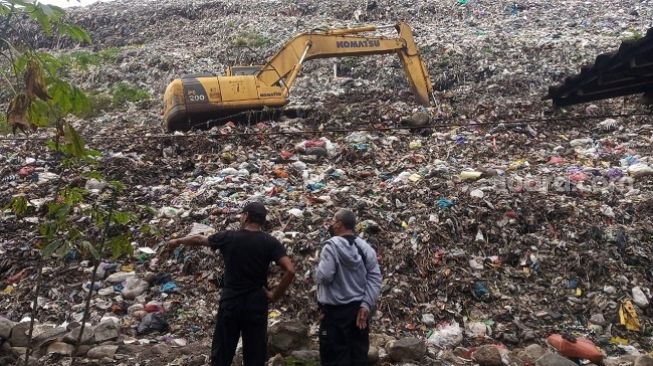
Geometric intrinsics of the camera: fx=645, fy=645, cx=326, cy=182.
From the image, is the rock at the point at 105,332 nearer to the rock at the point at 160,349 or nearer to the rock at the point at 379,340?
the rock at the point at 160,349

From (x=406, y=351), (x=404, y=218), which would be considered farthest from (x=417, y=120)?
(x=406, y=351)

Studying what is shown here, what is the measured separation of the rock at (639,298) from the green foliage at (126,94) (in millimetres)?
10025

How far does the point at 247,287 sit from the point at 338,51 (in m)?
7.07

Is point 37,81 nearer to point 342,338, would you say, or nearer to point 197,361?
point 342,338

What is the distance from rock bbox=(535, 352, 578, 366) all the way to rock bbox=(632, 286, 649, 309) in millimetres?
1190

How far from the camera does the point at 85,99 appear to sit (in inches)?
86.2

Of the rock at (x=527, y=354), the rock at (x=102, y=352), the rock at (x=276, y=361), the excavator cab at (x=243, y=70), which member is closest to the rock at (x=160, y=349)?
the rock at (x=102, y=352)

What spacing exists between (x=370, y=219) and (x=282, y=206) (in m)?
0.95

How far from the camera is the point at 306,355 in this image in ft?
13.9

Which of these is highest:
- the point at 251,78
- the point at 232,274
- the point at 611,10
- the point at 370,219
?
the point at 611,10

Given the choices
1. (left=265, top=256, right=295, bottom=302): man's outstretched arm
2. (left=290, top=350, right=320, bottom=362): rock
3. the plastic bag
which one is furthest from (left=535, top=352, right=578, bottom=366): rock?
(left=265, top=256, right=295, bottom=302): man's outstretched arm

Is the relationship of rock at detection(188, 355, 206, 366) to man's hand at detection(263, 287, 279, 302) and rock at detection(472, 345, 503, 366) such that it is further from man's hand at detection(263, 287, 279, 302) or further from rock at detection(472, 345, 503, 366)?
rock at detection(472, 345, 503, 366)

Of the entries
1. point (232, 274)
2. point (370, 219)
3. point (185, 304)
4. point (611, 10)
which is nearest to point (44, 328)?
point (185, 304)

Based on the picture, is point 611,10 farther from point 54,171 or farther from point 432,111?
point 54,171
